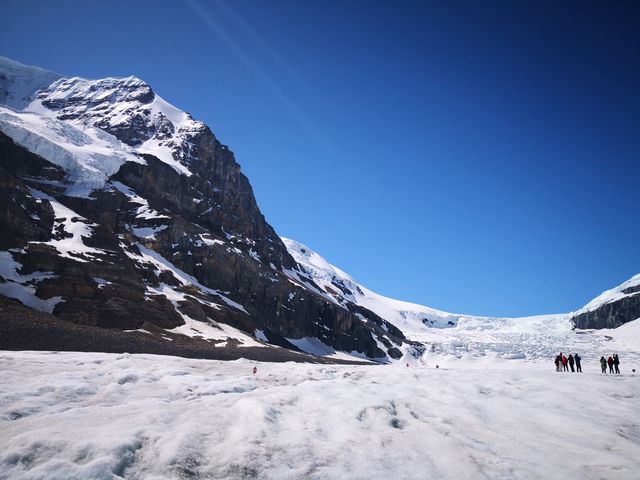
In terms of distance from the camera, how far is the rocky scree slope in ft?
226

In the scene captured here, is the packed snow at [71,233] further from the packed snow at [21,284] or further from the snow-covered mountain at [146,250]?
the packed snow at [21,284]

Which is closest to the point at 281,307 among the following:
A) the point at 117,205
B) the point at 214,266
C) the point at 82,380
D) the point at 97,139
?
the point at 214,266

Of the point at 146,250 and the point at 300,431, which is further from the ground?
the point at 146,250

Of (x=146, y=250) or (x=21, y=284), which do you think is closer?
(x=21, y=284)

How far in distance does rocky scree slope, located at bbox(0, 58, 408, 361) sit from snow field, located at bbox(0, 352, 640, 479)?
54.8 m

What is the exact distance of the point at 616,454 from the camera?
33.6 ft

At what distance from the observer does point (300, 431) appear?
31.9ft

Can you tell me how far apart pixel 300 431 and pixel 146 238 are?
343ft

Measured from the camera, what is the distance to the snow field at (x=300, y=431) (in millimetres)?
7352

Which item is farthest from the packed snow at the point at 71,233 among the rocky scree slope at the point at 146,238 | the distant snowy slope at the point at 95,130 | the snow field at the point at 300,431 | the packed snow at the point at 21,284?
the snow field at the point at 300,431

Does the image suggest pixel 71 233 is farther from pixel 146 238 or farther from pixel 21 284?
pixel 21 284

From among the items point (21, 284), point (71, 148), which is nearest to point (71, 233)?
point (21, 284)

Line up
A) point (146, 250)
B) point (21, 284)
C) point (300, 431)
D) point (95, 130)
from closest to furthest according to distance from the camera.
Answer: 1. point (300, 431)
2. point (21, 284)
3. point (146, 250)
4. point (95, 130)

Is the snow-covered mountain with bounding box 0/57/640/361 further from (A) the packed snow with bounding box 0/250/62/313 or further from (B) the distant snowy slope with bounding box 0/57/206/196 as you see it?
(B) the distant snowy slope with bounding box 0/57/206/196
